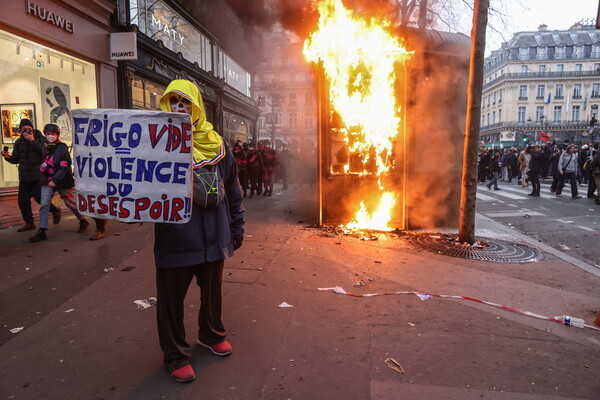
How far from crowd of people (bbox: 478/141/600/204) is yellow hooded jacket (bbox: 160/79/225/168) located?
1231 cm

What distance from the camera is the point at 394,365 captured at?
2.80 metres

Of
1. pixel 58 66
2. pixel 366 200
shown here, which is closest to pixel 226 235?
pixel 366 200

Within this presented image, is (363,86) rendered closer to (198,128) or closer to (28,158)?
(198,128)

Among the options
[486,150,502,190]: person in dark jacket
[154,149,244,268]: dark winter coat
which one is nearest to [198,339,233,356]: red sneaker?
[154,149,244,268]: dark winter coat

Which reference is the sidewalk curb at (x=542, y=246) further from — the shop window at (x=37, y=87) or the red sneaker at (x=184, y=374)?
the shop window at (x=37, y=87)

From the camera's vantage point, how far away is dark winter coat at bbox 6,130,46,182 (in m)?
6.80

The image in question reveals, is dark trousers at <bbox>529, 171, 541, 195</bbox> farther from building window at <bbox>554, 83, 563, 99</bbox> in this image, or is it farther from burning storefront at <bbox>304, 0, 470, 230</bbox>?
building window at <bbox>554, 83, 563, 99</bbox>

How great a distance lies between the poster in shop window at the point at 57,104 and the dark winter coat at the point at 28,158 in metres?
2.45

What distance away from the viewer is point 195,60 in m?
15.7

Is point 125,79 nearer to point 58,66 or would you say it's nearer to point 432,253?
point 58,66

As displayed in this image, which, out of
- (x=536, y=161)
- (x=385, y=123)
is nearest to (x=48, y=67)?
(x=385, y=123)

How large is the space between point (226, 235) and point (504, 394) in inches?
81.9

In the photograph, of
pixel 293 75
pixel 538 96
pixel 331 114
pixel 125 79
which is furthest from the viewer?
pixel 538 96

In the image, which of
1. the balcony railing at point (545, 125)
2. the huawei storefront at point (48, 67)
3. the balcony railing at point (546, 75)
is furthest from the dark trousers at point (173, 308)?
the balcony railing at point (546, 75)
